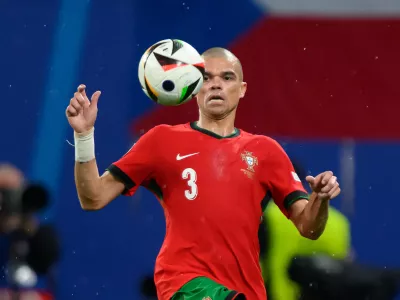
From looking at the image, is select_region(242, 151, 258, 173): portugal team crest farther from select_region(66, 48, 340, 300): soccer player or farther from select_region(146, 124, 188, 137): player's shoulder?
select_region(146, 124, 188, 137): player's shoulder

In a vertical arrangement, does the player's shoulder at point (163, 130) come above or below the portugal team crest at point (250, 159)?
above

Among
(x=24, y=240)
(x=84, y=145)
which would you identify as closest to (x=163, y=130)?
(x=84, y=145)

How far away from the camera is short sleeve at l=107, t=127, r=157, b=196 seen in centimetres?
628

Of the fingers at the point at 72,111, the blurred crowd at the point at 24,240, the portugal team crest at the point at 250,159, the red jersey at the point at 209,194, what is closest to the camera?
the fingers at the point at 72,111

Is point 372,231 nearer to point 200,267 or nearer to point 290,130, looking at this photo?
point 290,130

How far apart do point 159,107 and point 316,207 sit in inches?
182

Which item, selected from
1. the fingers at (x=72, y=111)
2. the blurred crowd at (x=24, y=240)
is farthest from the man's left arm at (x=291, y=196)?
the blurred crowd at (x=24, y=240)

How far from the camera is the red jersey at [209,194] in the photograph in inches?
241

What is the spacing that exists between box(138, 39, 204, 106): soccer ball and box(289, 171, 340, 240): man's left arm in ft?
2.83

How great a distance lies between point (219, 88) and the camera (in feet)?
21.3

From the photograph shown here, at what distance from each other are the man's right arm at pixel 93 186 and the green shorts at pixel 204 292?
0.67m

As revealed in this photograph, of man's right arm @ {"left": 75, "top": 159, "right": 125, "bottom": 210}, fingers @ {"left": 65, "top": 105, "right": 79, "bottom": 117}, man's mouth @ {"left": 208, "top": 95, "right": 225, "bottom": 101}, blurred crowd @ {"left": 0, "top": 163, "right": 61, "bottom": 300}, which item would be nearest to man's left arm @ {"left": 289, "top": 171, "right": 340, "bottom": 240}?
man's mouth @ {"left": 208, "top": 95, "right": 225, "bottom": 101}

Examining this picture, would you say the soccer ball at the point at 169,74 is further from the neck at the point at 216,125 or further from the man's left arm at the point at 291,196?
the man's left arm at the point at 291,196

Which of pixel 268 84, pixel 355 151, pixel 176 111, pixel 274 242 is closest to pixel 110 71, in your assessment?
pixel 176 111
